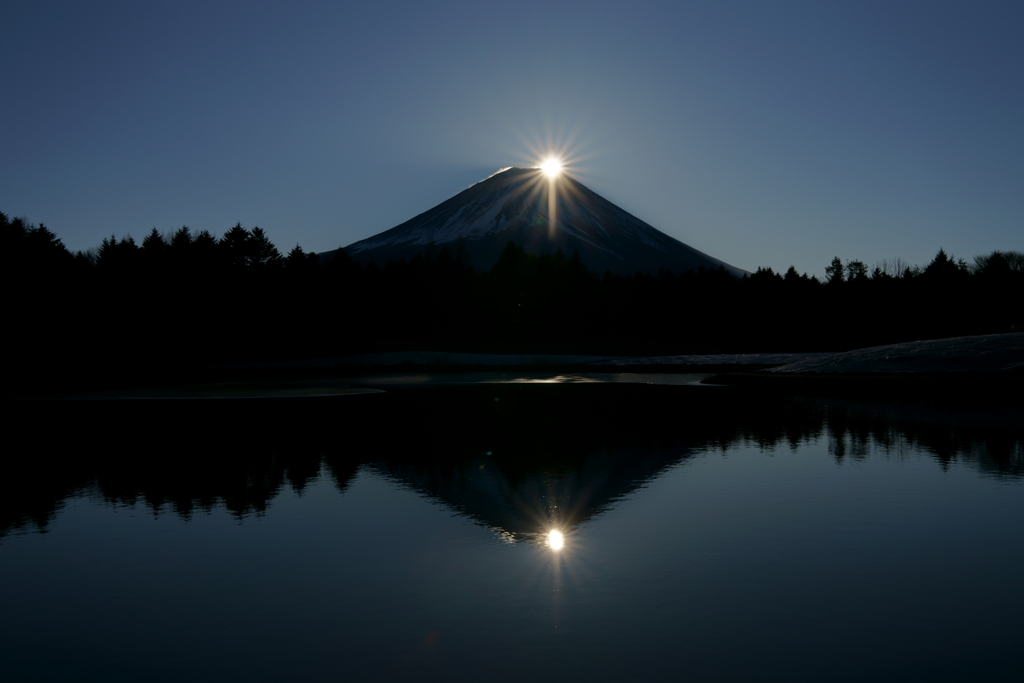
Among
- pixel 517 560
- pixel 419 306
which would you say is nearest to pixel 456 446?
pixel 517 560

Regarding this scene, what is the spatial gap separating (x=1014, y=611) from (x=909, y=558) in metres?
1.86

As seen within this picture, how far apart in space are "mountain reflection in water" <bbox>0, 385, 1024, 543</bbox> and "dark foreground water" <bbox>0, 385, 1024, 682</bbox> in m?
0.14

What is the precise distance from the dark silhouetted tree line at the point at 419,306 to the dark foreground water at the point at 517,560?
66.7 metres

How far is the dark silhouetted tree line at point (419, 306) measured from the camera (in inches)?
3312

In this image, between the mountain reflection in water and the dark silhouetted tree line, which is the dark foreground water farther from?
the dark silhouetted tree line

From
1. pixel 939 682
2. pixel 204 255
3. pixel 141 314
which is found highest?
pixel 204 255

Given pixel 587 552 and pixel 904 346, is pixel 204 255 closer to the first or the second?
pixel 904 346

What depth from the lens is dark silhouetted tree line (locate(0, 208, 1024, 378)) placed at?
8412cm

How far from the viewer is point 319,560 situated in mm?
9531

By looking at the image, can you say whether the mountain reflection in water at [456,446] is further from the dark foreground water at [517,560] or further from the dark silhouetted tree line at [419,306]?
the dark silhouetted tree line at [419,306]

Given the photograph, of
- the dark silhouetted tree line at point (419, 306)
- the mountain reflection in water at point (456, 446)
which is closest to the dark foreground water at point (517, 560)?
the mountain reflection in water at point (456, 446)

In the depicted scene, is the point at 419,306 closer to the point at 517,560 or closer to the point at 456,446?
the point at 456,446

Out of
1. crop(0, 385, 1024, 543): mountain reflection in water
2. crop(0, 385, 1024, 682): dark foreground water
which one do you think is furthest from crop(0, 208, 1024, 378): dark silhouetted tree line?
crop(0, 385, 1024, 682): dark foreground water

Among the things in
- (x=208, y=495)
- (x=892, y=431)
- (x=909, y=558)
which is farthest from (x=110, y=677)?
(x=892, y=431)
